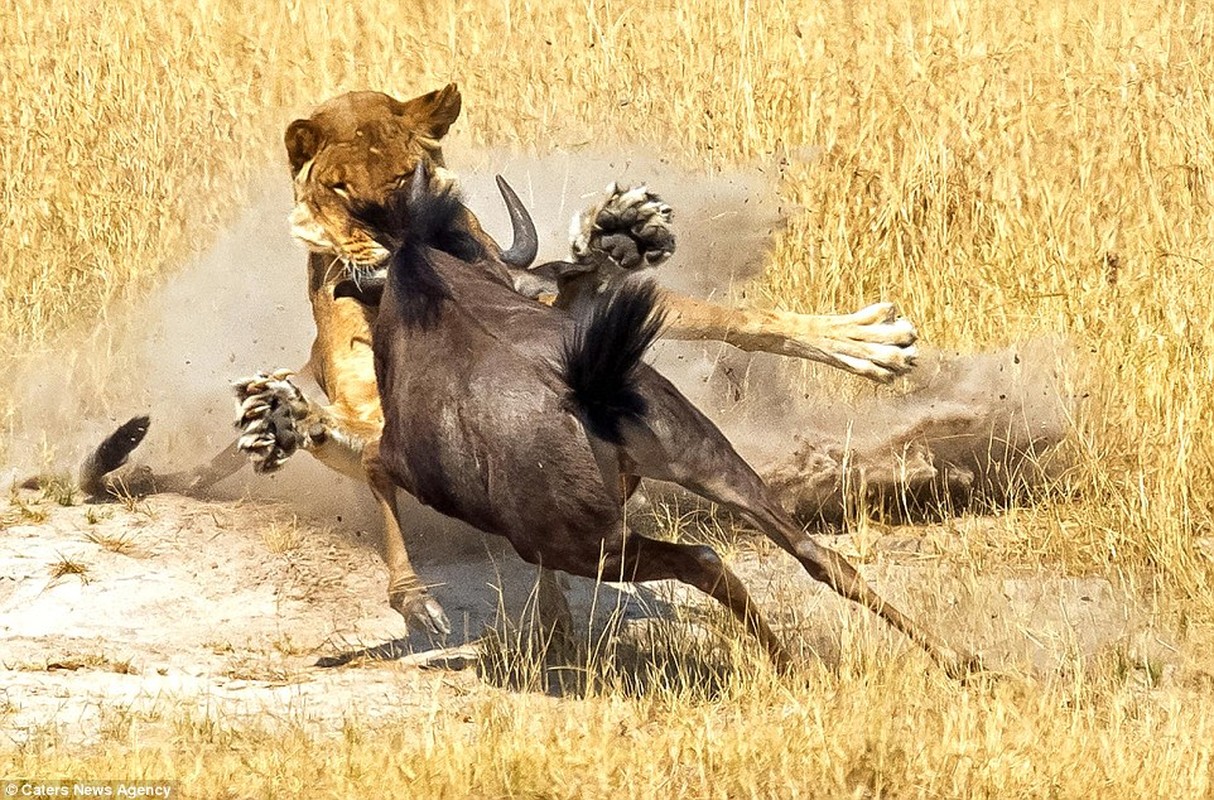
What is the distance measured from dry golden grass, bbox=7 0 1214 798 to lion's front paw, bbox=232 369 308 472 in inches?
52.1

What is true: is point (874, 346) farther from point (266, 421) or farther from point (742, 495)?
point (266, 421)

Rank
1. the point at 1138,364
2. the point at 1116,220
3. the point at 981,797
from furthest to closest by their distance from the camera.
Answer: the point at 1116,220
the point at 1138,364
the point at 981,797

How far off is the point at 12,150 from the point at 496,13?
297 centimetres

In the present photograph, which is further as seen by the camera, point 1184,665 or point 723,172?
point 723,172

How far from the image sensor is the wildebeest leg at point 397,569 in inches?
261

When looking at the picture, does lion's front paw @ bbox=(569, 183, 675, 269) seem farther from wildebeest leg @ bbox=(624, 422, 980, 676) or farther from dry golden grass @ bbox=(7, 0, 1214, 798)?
dry golden grass @ bbox=(7, 0, 1214, 798)

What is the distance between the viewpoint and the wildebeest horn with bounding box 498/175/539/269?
6559 mm

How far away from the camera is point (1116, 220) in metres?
8.67

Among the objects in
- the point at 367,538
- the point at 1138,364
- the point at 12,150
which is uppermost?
the point at 12,150

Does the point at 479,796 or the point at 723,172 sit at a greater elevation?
the point at 723,172

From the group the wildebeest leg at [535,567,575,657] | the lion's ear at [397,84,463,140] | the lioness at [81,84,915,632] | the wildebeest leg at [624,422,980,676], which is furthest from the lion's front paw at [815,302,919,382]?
the lion's ear at [397,84,463,140]

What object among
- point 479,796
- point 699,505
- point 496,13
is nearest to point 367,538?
point 699,505

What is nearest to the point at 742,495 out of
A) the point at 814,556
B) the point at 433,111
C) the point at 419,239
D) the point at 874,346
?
the point at 814,556

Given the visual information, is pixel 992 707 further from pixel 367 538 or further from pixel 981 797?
pixel 367 538
